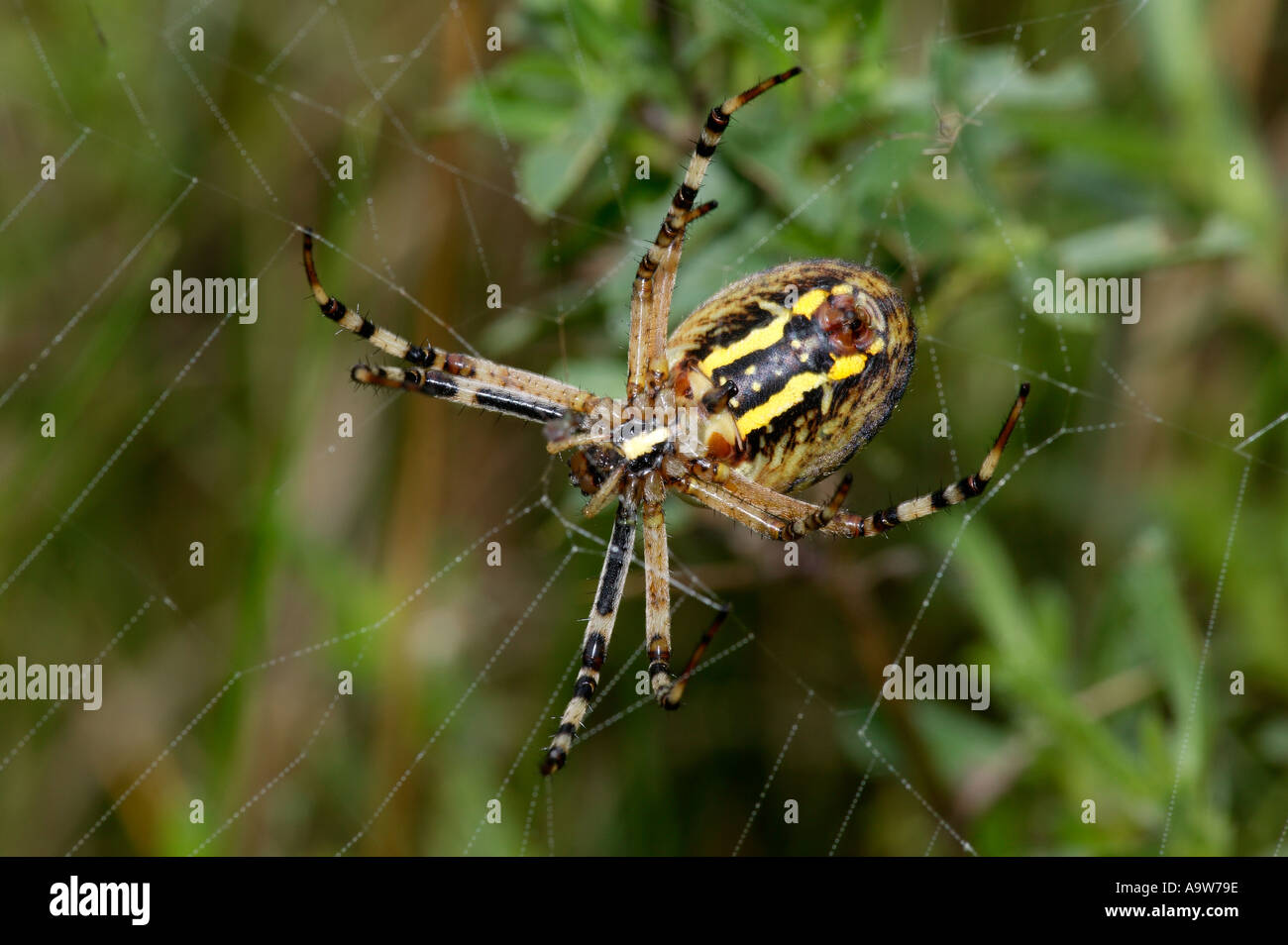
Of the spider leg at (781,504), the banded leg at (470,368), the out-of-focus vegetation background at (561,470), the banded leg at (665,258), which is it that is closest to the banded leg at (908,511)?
the spider leg at (781,504)

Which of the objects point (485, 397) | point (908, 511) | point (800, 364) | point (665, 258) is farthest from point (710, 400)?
point (485, 397)

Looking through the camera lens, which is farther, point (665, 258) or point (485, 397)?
point (485, 397)

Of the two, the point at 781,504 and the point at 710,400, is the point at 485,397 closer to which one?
the point at 710,400

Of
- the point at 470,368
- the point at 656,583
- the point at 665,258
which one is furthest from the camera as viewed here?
the point at 656,583

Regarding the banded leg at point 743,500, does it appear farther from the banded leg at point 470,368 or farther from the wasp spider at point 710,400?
the banded leg at point 470,368

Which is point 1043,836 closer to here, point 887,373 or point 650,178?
point 887,373
